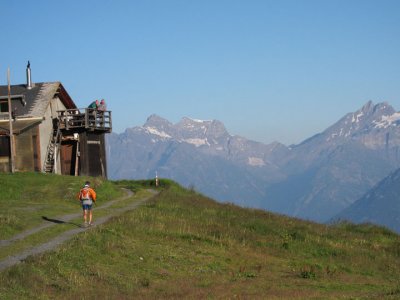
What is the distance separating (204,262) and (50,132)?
123 feet

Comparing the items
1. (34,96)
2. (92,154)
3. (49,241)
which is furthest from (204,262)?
(92,154)

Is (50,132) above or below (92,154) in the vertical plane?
above

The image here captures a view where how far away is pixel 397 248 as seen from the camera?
3566 cm

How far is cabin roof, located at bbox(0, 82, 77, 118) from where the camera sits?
59.1m

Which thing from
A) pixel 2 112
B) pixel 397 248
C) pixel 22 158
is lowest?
pixel 397 248

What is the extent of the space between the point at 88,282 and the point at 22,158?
37116 millimetres

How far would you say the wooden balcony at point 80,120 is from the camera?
61719 millimetres

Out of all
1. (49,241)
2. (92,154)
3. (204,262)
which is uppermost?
(92,154)

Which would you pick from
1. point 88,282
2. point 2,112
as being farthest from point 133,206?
point 2,112

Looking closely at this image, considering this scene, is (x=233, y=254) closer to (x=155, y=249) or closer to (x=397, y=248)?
(x=155, y=249)

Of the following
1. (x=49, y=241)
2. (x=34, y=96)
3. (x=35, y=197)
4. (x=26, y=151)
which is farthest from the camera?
(x=34, y=96)

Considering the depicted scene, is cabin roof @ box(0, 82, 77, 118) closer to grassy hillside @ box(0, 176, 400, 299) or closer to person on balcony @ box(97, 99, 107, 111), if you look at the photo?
person on balcony @ box(97, 99, 107, 111)

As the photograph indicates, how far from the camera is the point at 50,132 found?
6094 cm

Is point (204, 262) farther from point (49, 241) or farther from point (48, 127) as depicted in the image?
point (48, 127)
